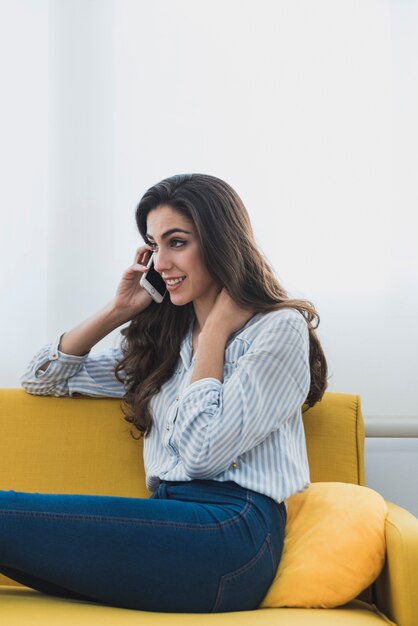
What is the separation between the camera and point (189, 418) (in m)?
1.75

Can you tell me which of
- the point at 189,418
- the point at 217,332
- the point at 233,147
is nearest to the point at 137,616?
the point at 189,418

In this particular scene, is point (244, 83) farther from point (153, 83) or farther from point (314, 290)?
point (314, 290)

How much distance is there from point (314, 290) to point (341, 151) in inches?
17.3

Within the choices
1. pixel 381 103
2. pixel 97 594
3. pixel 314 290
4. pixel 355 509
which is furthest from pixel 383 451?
pixel 97 594

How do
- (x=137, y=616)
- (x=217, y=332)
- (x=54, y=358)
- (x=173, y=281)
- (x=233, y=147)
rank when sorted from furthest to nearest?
(x=233, y=147) → (x=54, y=358) → (x=173, y=281) → (x=217, y=332) → (x=137, y=616)

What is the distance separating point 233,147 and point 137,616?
4.97ft

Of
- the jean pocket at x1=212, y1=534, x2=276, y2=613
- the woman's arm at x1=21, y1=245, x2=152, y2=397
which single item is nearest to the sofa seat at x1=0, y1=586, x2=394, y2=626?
the jean pocket at x1=212, y1=534, x2=276, y2=613

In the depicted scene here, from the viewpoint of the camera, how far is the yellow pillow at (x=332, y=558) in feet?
5.62

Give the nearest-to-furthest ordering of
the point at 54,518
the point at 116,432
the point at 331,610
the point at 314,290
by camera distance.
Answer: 1. the point at 54,518
2. the point at 331,610
3. the point at 116,432
4. the point at 314,290

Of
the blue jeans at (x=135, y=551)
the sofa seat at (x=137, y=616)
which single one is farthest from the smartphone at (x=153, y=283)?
the sofa seat at (x=137, y=616)

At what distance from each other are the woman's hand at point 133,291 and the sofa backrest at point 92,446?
0.27m

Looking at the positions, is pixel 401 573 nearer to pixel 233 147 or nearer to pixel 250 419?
pixel 250 419

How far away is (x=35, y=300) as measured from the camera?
2582mm

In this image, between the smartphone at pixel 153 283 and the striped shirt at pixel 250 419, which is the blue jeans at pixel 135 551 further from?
the smartphone at pixel 153 283
